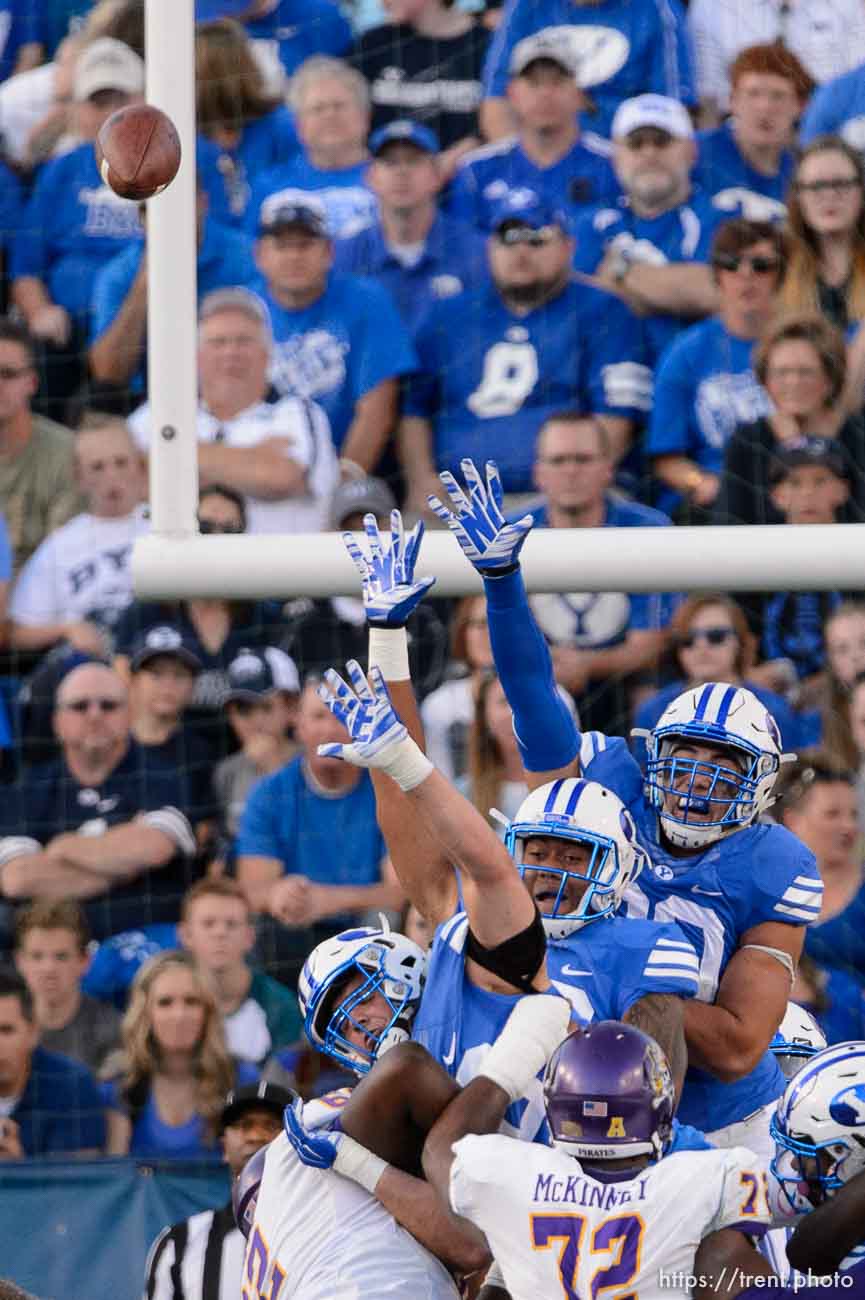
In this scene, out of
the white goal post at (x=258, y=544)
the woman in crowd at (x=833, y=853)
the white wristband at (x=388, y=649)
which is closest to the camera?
the white wristband at (x=388, y=649)

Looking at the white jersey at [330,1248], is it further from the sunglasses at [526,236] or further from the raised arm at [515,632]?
the sunglasses at [526,236]

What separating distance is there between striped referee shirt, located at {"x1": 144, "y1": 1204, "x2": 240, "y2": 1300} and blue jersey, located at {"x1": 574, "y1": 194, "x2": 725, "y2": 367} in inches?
134

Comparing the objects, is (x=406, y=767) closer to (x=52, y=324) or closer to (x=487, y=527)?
(x=487, y=527)

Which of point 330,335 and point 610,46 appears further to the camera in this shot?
point 610,46

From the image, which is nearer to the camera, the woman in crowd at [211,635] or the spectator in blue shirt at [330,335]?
the spectator in blue shirt at [330,335]

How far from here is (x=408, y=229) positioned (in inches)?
304

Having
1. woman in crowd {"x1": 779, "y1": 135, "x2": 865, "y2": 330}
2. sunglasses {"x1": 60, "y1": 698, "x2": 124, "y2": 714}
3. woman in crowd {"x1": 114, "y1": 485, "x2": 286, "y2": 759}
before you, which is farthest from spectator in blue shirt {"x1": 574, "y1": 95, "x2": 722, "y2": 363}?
sunglasses {"x1": 60, "y1": 698, "x2": 124, "y2": 714}

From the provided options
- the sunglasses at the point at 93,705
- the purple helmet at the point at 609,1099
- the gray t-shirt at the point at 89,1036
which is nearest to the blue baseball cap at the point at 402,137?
the sunglasses at the point at 93,705

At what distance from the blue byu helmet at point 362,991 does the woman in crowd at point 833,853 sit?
2.77m

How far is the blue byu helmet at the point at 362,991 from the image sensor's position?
4.17 meters

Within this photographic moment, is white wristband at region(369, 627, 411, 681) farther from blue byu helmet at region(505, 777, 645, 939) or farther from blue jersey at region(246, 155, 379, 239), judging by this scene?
blue jersey at region(246, 155, 379, 239)

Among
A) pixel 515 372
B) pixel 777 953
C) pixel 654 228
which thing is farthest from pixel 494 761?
pixel 777 953

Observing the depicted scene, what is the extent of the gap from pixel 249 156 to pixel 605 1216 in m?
5.42

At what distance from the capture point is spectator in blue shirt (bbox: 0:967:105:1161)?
269 inches
